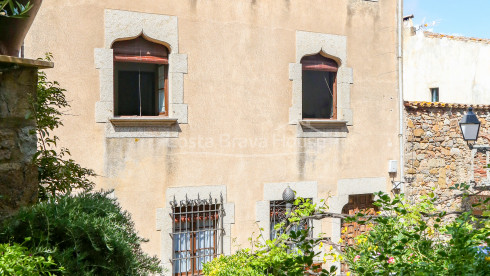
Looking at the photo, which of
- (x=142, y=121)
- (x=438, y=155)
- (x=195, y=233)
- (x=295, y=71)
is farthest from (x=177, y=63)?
(x=438, y=155)

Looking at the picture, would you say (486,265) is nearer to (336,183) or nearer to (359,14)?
(336,183)

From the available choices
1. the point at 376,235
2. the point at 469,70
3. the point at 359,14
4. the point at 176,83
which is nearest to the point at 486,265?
the point at 376,235

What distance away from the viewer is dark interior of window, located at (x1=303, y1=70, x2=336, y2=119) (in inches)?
365

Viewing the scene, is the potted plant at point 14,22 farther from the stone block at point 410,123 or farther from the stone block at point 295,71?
the stone block at point 410,123

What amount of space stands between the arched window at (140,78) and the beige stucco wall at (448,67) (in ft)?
35.4

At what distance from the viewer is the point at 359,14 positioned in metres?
9.52

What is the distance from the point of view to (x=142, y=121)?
755 centimetres

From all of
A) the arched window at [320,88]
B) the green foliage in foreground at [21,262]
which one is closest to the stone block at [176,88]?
the arched window at [320,88]

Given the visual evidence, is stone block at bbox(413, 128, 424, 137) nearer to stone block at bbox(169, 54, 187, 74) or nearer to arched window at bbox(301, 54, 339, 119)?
arched window at bbox(301, 54, 339, 119)

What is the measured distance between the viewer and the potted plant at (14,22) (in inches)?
99.3

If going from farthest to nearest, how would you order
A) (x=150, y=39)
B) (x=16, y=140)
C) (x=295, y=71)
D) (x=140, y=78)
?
(x=295, y=71) < (x=140, y=78) < (x=150, y=39) < (x=16, y=140)

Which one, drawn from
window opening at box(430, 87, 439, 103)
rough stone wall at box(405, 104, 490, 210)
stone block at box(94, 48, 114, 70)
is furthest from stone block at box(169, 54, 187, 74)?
window opening at box(430, 87, 439, 103)

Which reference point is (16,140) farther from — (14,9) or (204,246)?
(204,246)

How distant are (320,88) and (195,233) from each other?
3.51 metres
